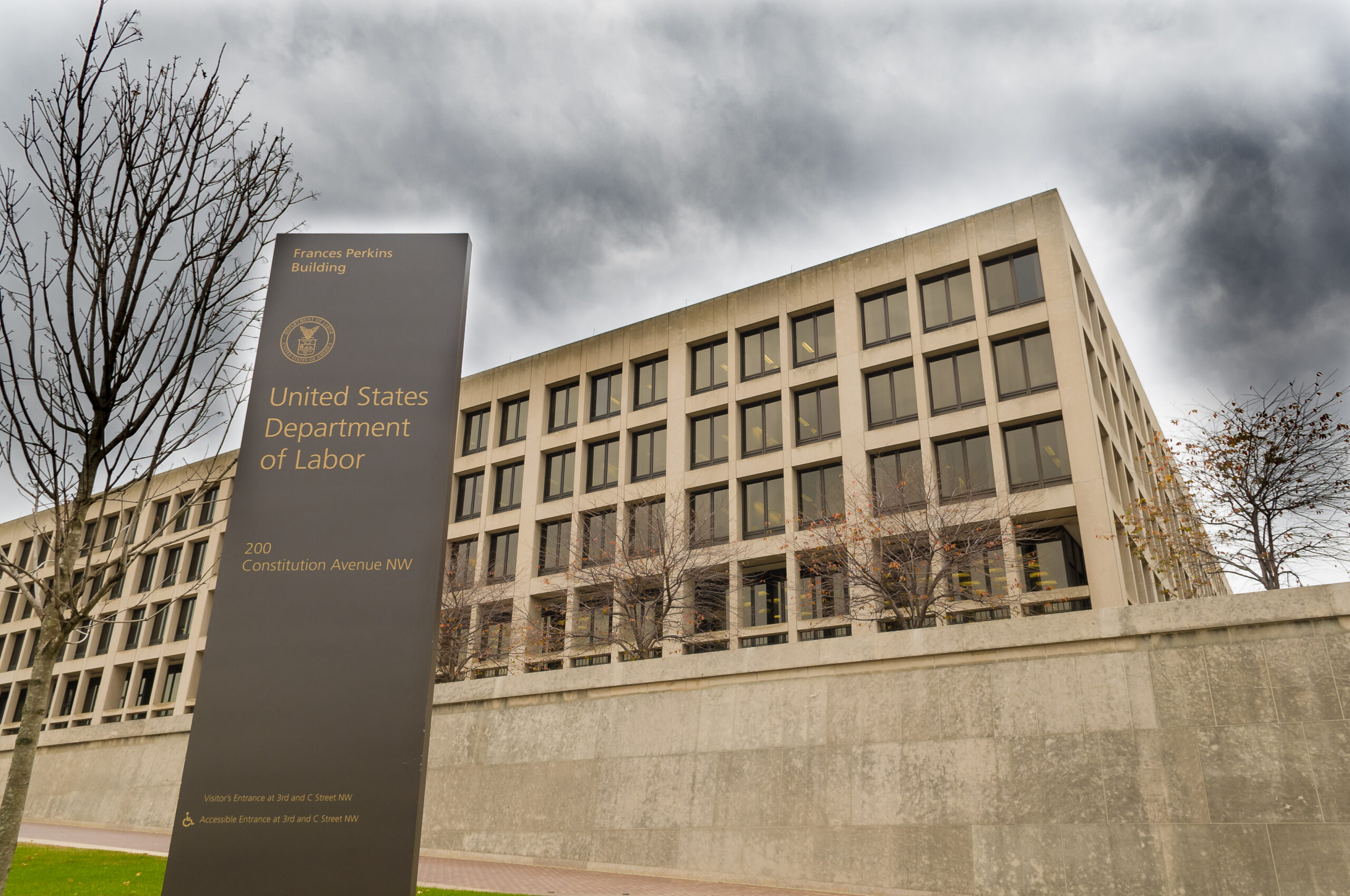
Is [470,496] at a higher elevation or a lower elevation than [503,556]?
higher

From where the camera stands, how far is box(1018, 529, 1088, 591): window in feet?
95.1

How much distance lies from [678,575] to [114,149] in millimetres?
25230

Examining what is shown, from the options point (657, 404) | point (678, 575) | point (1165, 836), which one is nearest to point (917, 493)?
point (678, 575)

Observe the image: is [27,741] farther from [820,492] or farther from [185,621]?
[185,621]

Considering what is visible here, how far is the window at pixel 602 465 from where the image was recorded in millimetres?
40000

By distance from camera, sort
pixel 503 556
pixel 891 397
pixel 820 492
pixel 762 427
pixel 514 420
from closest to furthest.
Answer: pixel 891 397, pixel 820 492, pixel 762 427, pixel 503 556, pixel 514 420

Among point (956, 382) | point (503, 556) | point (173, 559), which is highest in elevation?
point (956, 382)

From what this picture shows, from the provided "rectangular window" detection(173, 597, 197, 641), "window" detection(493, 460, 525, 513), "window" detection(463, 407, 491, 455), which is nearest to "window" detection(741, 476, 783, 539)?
"window" detection(493, 460, 525, 513)

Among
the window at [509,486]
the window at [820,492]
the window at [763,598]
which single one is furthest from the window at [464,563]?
the window at [820,492]

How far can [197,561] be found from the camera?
53250 millimetres

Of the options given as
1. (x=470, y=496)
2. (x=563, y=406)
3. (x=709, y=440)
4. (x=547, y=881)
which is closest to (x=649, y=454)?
(x=709, y=440)

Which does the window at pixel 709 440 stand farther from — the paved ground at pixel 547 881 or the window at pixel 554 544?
the paved ground at pixel 547 881

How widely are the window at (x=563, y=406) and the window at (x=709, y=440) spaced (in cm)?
654

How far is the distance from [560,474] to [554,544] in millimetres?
3435
